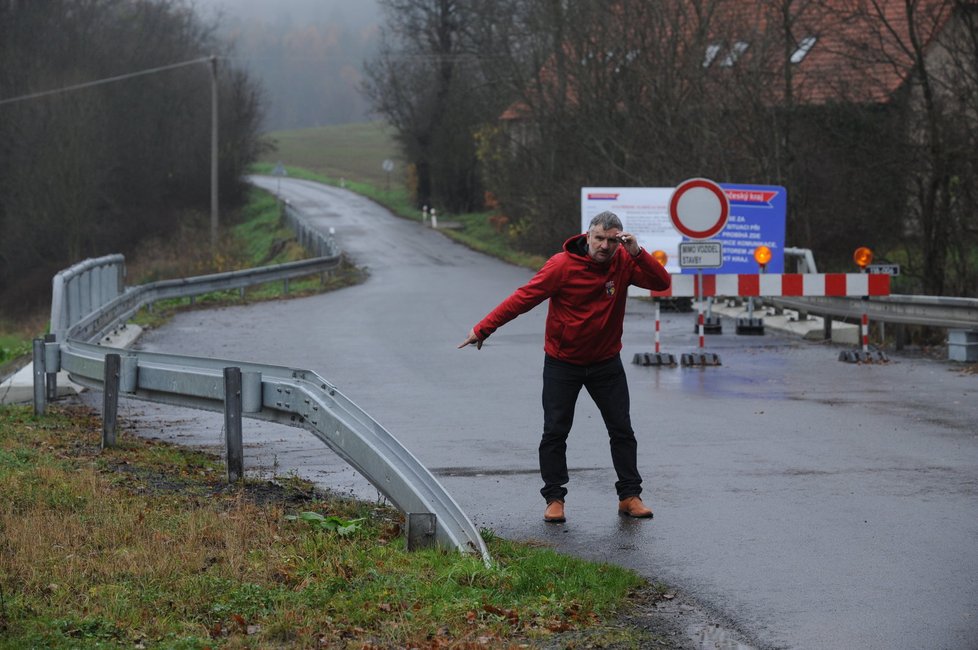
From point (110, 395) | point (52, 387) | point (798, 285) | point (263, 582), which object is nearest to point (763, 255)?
point (798, 285)

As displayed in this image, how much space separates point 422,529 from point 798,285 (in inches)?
480

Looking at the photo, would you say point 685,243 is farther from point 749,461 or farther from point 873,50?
point 873,50

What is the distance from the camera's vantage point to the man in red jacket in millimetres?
7922

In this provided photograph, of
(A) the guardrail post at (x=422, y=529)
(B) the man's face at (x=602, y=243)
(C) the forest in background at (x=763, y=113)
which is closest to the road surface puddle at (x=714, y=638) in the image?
(A) the guardrail post at (x=422, y=529)

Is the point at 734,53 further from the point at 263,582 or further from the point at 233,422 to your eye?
the point at 263,582

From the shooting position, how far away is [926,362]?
17078mm

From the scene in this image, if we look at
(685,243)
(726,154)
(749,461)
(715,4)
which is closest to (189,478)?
(749,461)

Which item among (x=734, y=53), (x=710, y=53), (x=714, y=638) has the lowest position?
(x=714, y=638)

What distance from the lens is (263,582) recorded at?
6082 millimetres

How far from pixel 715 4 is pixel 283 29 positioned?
441 feet

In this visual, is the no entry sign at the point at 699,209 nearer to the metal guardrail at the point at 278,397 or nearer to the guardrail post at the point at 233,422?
the metal guardrail at the point at 278,397

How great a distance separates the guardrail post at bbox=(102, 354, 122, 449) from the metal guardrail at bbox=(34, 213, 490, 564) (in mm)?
63

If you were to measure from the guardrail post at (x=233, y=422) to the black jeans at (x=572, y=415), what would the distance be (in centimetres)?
217

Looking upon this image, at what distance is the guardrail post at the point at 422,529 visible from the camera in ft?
21.7
